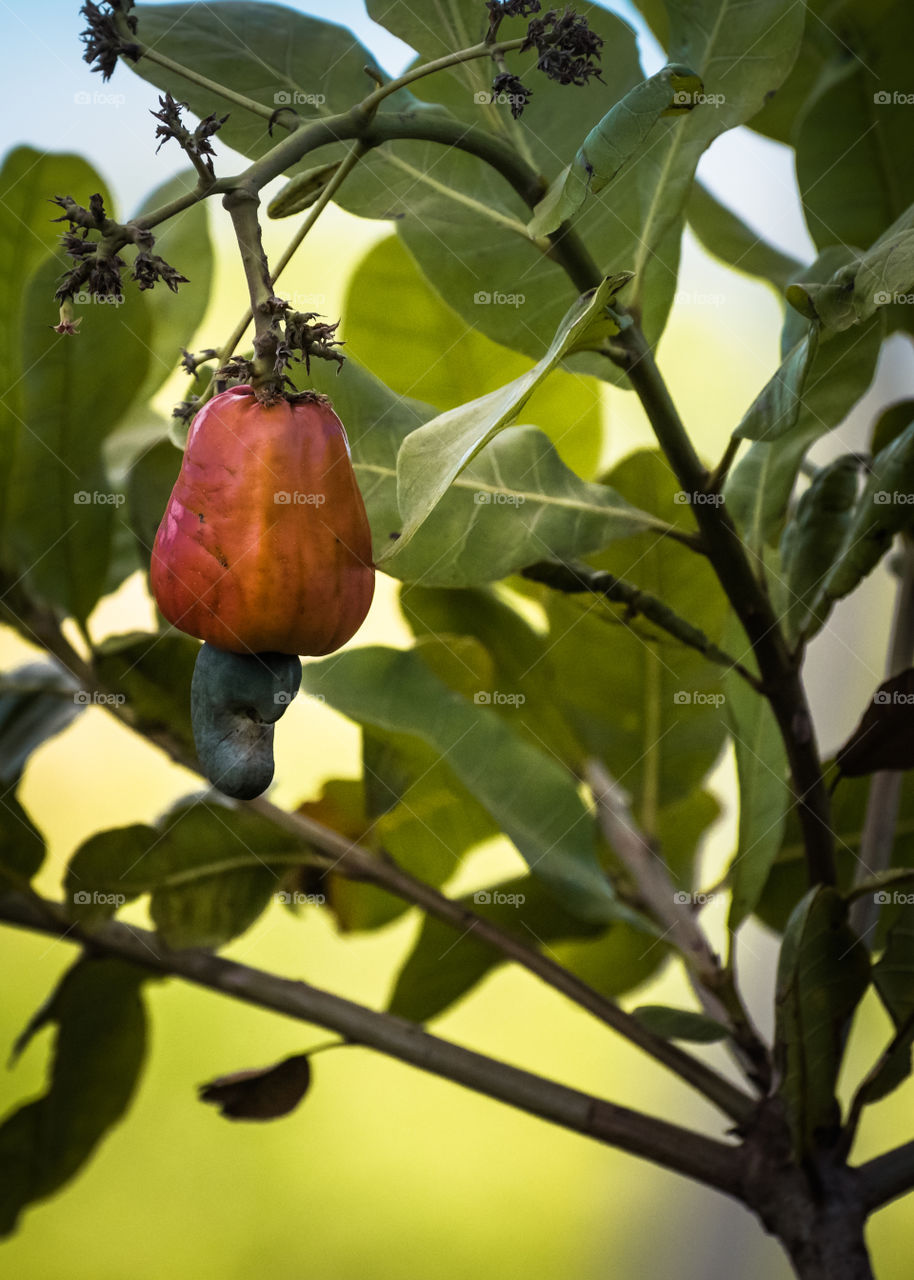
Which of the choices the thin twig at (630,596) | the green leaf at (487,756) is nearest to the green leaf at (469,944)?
the green leaf at (487,756)

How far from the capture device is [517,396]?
0.69ft

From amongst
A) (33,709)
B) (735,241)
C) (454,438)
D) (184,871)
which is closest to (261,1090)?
(184,871)

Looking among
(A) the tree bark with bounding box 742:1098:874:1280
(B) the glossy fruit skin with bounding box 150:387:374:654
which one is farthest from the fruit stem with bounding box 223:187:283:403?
(A) the tree bark with bounding box 742:1098:874:1280

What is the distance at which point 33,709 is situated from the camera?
51 cm

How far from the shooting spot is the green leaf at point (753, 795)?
0.42 metres

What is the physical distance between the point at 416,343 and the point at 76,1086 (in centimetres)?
38

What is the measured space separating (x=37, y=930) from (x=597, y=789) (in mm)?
259

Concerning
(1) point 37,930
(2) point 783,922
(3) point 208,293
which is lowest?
(1) point 37,930

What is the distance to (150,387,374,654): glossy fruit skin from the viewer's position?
0.23m

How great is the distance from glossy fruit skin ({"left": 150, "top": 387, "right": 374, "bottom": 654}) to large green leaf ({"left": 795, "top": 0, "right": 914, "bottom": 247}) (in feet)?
1.10

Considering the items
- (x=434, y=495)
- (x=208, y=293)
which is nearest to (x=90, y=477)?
(x=208, y=293)

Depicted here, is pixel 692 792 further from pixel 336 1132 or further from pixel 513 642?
pixel 336 1132

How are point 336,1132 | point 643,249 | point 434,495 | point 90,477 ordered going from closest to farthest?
point 434,495, point 643,249, point 90,477, point 336,1132

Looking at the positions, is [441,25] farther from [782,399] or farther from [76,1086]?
[76,1086]
